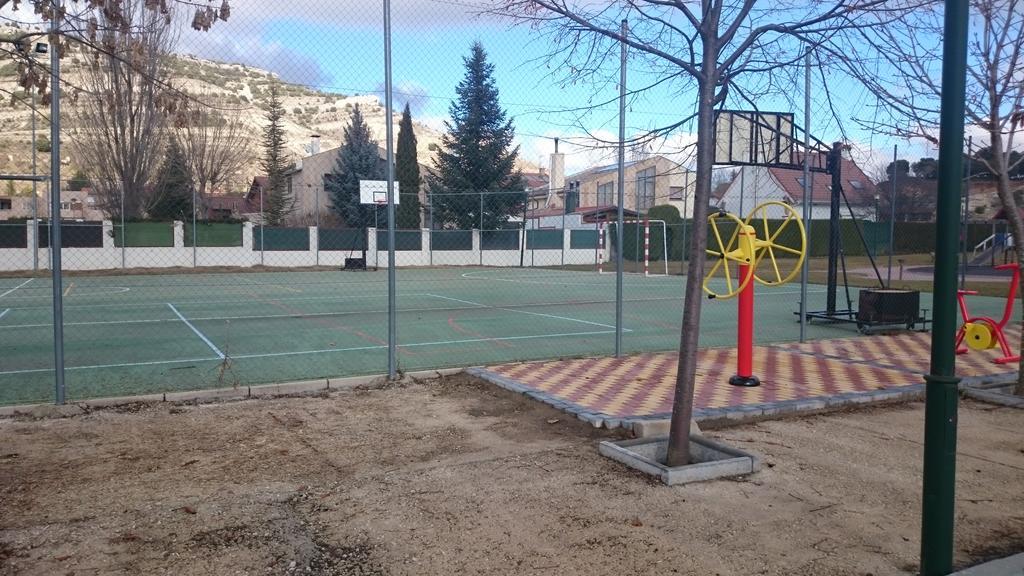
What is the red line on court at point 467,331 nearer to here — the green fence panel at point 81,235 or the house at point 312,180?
the house at point 312,180

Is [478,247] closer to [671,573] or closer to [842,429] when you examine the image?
[842,429]

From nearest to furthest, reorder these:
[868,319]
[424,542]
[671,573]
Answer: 1. [671,573]
2. [424,542]
3. [868,319]

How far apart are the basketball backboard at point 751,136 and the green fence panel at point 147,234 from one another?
26214mm

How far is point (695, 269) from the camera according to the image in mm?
4988

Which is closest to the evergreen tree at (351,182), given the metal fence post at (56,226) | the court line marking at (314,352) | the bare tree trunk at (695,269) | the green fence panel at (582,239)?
the green fence panel at (582,239)

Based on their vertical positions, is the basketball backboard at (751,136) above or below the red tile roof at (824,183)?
below

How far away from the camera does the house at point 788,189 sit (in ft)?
41.2

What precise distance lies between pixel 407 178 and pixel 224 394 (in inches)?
1175

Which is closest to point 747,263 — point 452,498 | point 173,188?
point 452,498

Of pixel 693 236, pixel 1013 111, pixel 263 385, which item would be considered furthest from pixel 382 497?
pixel 1013 111

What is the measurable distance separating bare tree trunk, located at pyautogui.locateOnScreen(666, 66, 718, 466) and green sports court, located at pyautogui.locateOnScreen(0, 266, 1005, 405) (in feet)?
13.8

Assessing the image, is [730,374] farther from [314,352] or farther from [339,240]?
[339,240]

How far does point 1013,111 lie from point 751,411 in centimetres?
360

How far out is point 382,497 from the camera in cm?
453
